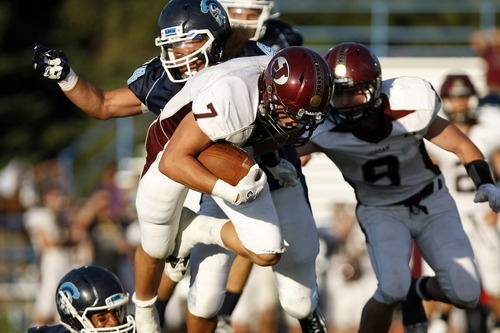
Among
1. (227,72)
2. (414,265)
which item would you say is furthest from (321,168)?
(227,72)

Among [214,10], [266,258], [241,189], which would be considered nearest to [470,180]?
[214,10]

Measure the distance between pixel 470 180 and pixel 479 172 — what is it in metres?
2.24

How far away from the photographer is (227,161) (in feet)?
17.2

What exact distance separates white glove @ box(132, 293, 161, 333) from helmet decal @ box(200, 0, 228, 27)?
1588 millimetres

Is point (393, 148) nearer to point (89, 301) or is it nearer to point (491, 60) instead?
point (89, 301)

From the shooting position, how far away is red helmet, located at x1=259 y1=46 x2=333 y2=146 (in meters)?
5.21

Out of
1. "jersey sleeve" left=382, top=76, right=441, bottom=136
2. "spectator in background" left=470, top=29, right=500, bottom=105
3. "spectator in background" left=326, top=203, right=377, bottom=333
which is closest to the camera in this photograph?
"jersey sleeve" left=382, top=76, right=441, bottom=136

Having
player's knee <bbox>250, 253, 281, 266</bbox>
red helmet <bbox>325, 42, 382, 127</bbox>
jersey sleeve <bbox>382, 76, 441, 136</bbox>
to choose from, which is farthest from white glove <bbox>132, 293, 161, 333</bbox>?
jersey sleeve <bbox>382, 76, 441, 136</bbox>

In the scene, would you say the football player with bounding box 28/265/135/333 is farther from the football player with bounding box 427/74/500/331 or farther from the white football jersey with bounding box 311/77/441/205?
the football player with bounding box 427/74/500/331

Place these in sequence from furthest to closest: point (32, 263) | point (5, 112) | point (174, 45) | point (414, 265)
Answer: point (5, 112), point (32, 263), point (414, 265), point (174, 45)

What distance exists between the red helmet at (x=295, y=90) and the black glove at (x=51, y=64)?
1.46m

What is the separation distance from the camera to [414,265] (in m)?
8.79

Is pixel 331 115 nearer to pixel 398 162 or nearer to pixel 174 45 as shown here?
pixel 398 162

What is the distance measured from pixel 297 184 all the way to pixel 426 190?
0.98 metres
